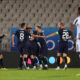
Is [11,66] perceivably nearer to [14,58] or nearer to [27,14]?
[14,58]

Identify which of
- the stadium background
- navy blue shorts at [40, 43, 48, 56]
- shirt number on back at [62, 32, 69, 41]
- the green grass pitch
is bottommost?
the green grass pitch

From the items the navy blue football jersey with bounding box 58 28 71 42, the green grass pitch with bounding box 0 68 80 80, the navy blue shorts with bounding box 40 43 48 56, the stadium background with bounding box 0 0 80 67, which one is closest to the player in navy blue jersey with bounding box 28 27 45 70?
the navy blue shorts with bounding box 40 43 48 56

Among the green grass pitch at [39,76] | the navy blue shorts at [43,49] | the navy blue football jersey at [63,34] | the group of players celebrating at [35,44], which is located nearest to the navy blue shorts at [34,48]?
the group of players celebrating at [35,44]

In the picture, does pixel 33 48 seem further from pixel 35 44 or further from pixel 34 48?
pixel 35 44

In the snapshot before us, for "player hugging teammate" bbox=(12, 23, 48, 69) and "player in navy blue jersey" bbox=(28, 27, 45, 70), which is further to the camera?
"player in navy blue jersey" bbox=(28, 27, 45, 70)

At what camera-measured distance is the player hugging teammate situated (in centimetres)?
1261

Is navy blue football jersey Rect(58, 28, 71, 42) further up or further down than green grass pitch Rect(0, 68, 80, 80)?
further up

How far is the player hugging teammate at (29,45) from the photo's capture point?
41.4 feet

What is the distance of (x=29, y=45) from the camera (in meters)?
13.7

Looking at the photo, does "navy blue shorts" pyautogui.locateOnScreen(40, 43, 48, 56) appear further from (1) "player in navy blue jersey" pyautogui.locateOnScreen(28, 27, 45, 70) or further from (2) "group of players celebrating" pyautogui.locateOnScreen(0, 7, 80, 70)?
(1) "player in navy blue jersey" pyautogui.locateOnScreen(28, 27, 45, 70)

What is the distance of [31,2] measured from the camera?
17531mm

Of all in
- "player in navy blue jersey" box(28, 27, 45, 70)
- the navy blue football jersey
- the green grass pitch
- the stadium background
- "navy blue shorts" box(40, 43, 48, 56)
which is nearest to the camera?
the green grass pitch

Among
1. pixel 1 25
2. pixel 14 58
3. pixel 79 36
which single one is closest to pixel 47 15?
pixel 1 25

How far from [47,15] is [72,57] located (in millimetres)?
3000
